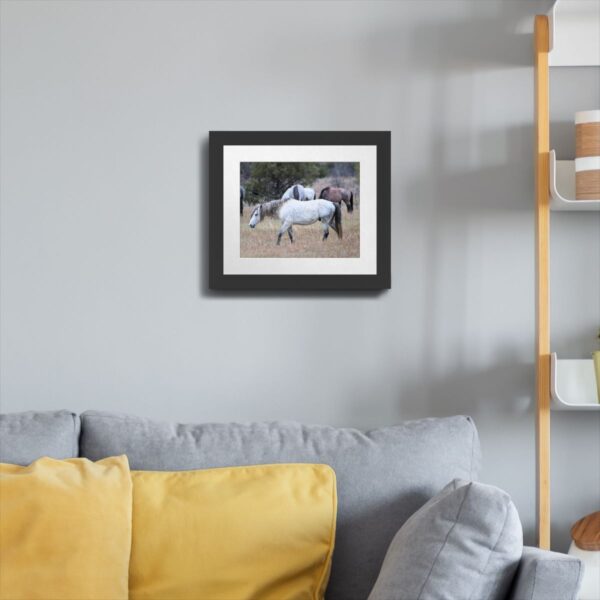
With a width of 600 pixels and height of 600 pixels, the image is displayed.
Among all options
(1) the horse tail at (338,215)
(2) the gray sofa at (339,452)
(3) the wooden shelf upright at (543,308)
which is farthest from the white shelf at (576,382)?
(1) the horse tail at (338,215)

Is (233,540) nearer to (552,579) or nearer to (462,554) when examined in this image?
(462,554)

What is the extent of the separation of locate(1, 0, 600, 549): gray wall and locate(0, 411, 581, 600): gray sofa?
0.36 m

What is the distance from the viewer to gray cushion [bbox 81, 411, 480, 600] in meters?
1.95

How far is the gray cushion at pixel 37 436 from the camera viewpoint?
6.70 ft

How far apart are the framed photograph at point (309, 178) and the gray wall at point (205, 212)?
0.04m

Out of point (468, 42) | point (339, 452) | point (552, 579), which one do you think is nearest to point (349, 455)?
point (339, 452)

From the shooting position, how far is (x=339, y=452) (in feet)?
6.67

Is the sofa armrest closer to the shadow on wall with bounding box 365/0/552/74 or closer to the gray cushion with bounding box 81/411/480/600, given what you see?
the gray cushion with bounding box 81/411/480/600

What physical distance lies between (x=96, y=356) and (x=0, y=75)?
0.83 m

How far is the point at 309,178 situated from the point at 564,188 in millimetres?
702

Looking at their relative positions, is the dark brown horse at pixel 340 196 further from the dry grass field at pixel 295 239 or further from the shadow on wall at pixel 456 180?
the shadow on wall at pixel 456 180

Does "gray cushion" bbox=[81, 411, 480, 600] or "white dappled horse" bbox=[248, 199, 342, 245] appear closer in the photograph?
"gray cushion" bbox=[81, 411, 480, 600]

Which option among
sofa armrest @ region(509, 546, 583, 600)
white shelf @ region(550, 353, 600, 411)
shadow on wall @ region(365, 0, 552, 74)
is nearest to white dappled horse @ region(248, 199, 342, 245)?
shadow on wall @ region(365, 0, 552, 74)

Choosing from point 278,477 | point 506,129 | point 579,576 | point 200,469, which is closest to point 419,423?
point 278,477
